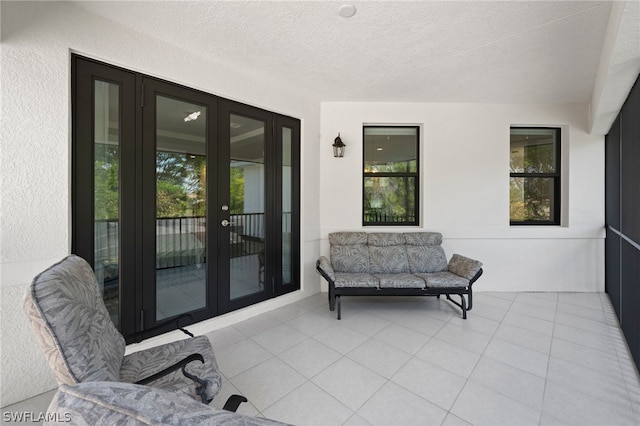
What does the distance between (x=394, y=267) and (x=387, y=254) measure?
0.61ft

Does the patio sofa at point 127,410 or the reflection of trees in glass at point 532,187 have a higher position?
the reflection of trees in glass at point 532,187

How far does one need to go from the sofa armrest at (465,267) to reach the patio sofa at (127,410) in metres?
3.11

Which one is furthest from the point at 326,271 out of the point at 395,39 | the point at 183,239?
the point at 395,39

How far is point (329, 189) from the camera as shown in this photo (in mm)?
3801

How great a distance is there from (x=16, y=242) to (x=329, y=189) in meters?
3.01

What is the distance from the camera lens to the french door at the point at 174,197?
2078mm

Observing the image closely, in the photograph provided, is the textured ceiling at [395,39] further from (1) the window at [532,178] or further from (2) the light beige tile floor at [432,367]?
(2) the light beige tile floor at [432,367]

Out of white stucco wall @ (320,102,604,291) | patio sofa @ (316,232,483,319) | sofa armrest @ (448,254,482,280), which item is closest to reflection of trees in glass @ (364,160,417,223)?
white stucco wall @ (320,102,604,291)

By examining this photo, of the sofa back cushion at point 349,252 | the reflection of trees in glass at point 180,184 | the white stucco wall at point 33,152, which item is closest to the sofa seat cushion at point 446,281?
the sofa back cushion at point 349,252

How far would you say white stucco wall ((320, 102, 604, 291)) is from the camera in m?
3.66

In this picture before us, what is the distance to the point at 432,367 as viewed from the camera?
A: 6.70 ft

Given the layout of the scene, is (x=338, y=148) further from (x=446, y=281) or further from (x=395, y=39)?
(x=446, y=281)

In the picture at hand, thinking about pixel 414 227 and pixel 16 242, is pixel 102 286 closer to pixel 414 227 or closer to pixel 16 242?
pixel 16 242

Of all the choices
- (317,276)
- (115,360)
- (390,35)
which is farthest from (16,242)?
(390,35)
